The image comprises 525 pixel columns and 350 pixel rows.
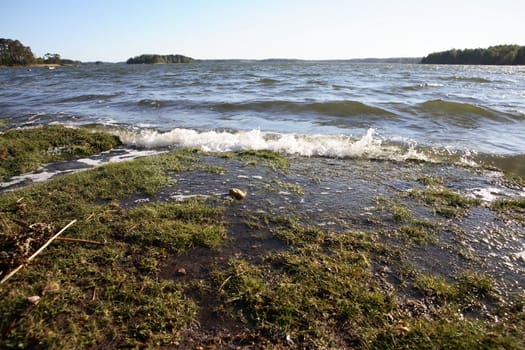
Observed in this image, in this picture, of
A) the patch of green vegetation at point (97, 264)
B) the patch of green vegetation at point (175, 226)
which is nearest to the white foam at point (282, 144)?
the patch of green vegetation at point (97, 264)

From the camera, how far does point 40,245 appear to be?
11.0ft

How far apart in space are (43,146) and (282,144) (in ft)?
19.1

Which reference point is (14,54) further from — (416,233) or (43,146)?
(416,233)

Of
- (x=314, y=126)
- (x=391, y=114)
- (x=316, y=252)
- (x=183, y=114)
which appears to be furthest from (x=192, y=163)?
(x=391, y=114)

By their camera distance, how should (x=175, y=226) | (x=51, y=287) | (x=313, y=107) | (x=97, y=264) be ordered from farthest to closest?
(x=313, y=107)
(x=175, y=226)
(x=97, y=264)
(x=51, y=287)

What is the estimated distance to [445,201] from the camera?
496 cm

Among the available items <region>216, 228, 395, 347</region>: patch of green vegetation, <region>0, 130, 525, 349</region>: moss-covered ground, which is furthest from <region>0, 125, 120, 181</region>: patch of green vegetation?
<region>216, 228, 395, 347</region>: patch of green vegetation

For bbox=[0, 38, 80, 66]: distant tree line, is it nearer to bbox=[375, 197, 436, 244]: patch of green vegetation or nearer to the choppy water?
the choppy water

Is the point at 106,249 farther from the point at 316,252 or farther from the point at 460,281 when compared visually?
the point at 460,281

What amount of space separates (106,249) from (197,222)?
1137 millimetres

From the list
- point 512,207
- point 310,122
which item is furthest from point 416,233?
point 310,122

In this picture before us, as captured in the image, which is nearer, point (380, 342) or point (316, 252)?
point (380, 342)

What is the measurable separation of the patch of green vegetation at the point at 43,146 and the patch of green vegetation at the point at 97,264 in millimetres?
2099

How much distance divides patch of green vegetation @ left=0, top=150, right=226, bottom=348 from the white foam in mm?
3508
